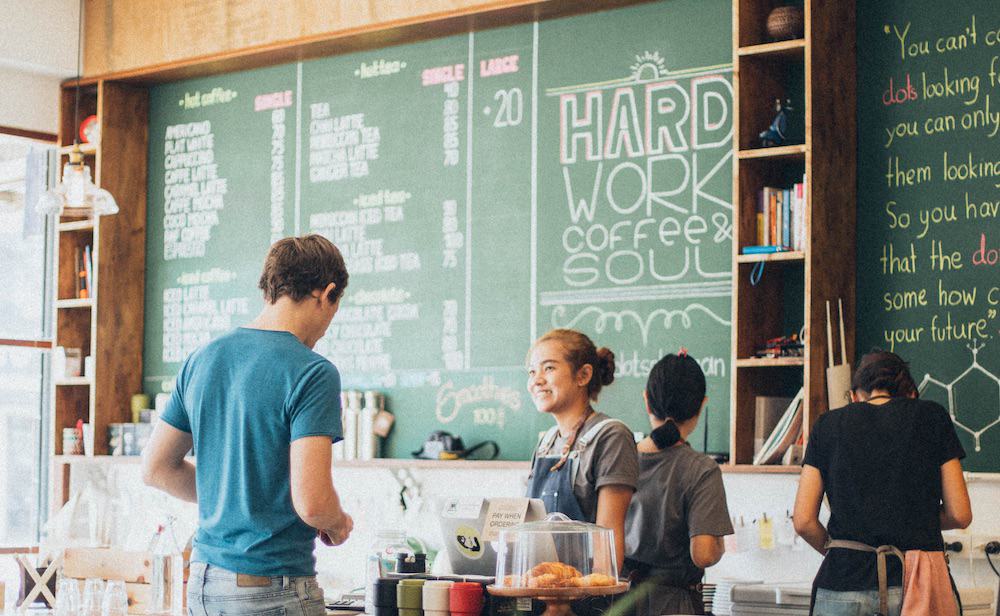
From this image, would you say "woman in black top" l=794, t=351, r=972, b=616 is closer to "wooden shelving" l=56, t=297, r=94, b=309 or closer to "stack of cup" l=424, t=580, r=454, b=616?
"stack of cup" l=424, t=580, r=454, b=616

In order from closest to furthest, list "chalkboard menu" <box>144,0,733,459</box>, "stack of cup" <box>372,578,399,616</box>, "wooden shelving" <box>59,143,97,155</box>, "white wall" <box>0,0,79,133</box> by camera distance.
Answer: "stack of cup" <box>372,578,399,616</box>, "chalkboard menu" <box>144,0,733,459</box>, "white wall" <box>0,0,79,133</box>, "wooden shelving" <box>59,143,97,155</box>

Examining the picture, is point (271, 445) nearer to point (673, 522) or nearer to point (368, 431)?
point (673, 522)

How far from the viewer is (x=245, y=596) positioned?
2660mm

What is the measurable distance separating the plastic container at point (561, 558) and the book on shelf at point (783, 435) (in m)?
1.71

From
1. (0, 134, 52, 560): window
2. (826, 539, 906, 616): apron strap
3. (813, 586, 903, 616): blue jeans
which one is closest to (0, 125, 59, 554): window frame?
(0, 134, 52, 560): window

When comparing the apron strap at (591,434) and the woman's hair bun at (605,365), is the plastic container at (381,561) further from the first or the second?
the woman's hair bun at (605,365)

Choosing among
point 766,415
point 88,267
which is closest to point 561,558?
point 766,415

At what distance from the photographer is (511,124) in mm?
5461

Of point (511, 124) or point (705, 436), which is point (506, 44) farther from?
point (705, 436)

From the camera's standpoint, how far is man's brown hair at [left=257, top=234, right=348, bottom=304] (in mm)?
2775

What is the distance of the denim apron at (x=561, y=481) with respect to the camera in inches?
133

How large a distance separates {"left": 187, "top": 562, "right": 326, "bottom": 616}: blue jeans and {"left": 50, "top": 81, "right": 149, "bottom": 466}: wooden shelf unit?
3.81 m

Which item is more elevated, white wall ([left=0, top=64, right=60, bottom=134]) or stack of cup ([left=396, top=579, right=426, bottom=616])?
white wall ([left=0, top=64, right=60, bottom=134])

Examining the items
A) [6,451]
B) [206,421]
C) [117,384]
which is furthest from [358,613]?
[6,451]
